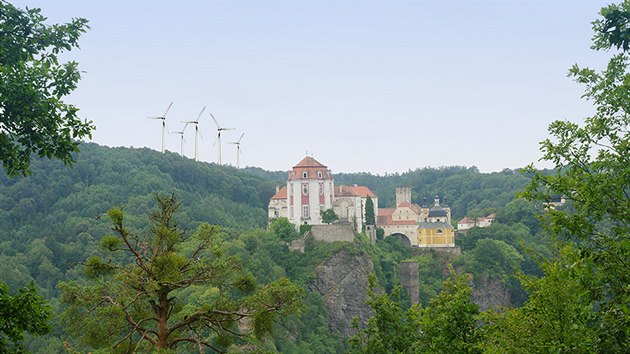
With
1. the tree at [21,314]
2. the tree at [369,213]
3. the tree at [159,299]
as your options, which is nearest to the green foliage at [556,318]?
the tree at [159,299]

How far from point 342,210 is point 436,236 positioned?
11.2 m

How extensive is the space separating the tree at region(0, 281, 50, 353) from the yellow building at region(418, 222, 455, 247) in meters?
65.4

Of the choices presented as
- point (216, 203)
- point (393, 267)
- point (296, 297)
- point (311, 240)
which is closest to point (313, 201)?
point (311, 240)

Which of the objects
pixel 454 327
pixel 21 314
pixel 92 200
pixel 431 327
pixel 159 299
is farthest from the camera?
pixel 92 200

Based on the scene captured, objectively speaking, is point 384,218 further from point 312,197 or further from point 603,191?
point 603,191

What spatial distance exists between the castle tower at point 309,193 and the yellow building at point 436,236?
12082mm

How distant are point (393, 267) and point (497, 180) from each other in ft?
226

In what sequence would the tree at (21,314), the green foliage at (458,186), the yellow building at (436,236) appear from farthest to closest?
the green foliage at (458,186) → the yellow building at (436,236) → the tree at (21,314)

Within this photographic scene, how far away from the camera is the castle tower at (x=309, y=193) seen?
64.6 m

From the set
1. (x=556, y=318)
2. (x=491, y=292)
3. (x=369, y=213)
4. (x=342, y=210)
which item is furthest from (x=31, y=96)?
(x=491, y=292)

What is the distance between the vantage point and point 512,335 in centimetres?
1133

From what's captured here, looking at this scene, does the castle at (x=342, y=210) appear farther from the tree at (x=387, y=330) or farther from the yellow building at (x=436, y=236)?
the tree at (x=387, y=330)

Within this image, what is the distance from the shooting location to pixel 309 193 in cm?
6469

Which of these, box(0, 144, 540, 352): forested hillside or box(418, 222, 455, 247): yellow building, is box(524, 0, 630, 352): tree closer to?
box(0, 144, 540, 352): forested hillside
